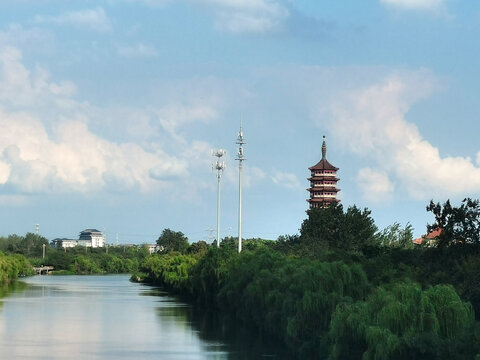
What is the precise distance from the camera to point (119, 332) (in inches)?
1687

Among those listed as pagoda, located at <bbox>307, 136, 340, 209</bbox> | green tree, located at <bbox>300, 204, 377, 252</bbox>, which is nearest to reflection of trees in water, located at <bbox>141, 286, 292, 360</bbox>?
green tree, located at <bbox>300, 204, 377, 252</bbox>

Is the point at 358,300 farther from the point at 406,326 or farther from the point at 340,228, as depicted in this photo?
the point at 340,228

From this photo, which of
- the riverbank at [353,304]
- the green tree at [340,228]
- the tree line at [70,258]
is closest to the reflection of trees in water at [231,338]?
the riverbank at [353,304]

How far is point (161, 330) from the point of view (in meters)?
43.7

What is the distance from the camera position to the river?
34.6 meters

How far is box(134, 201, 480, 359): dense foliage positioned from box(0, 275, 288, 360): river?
1705 mm

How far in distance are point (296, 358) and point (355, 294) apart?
372 cm

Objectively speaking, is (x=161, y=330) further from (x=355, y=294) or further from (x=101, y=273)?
(x=101, y=273)

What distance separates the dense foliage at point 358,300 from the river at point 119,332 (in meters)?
1.71

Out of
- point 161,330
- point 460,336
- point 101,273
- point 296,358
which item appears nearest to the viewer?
point 460,336

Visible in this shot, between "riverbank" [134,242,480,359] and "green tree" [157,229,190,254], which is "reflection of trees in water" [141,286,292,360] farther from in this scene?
"green tree" [157,229,190,254]

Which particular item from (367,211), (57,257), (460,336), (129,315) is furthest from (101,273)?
(460,336)

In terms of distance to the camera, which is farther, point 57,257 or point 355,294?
point 57,257

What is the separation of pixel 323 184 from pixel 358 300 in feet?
211
